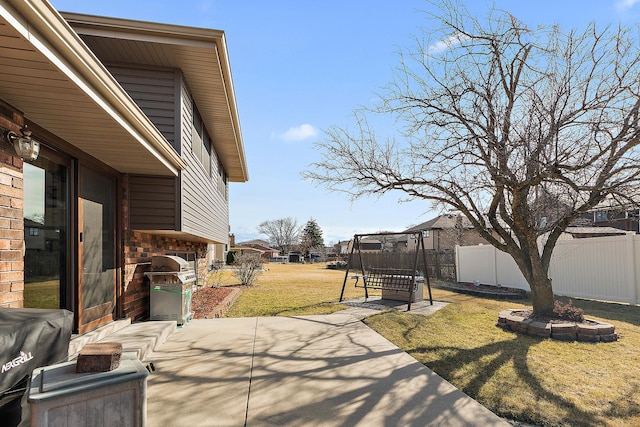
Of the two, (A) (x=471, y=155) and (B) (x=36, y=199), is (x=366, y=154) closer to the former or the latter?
(A) (x=471, y=155)

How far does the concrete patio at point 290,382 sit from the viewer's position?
3.18 metres

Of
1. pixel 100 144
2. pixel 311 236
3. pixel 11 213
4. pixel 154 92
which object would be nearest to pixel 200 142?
pixel 154 92

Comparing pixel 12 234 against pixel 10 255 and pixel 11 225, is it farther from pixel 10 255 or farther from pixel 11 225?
pixel 10 255

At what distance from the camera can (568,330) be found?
574 centimetres

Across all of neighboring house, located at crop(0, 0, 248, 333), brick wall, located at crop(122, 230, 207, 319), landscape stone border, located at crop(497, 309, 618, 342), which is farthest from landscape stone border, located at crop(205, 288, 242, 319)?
landscape stone border, located at crop(497, 309, 618, 342)

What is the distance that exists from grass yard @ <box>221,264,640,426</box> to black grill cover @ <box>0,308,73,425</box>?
11.2ft

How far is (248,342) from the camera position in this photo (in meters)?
5.60

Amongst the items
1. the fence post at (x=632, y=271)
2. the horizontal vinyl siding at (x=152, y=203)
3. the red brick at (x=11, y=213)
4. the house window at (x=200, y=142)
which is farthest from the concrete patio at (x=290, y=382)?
the fence post at (x=632, y=271)

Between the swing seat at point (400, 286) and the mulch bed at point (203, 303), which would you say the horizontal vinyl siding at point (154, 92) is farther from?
the swing seat at point (400, 286)

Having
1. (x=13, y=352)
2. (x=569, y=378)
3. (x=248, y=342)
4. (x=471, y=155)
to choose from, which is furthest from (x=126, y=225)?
(x=569, y=378)

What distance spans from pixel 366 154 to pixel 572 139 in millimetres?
3708

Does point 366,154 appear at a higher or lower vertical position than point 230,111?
lower

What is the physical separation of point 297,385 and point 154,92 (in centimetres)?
540

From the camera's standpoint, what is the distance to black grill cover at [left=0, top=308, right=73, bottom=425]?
1.96 metres
